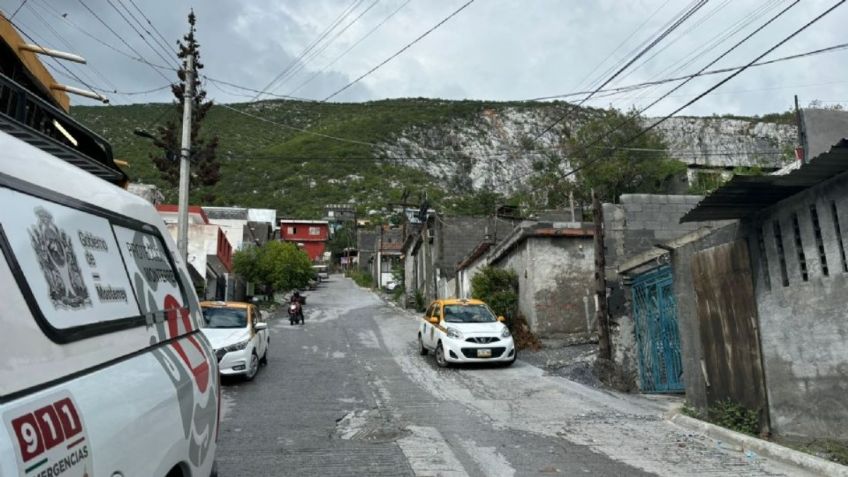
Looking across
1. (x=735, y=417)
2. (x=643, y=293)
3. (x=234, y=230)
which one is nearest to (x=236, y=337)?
(x=643, y=293)

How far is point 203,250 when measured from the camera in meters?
29.1

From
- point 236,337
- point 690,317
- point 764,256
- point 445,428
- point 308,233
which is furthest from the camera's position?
point 308,233

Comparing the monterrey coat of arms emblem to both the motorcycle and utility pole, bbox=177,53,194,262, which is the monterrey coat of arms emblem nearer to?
utility pole, bbox=177,53,194,262

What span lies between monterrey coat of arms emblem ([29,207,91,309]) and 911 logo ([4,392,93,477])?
0.46 m

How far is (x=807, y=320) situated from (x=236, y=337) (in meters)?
9.40

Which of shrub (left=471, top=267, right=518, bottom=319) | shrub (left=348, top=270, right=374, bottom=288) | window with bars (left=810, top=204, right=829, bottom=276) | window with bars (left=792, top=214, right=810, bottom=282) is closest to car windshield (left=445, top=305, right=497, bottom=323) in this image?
shrub (left=471, top=267, right=518, bottom=319)

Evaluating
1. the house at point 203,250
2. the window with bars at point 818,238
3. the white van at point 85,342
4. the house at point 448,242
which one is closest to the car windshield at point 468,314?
the window with bars at point 818,238

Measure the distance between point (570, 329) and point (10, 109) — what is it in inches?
650

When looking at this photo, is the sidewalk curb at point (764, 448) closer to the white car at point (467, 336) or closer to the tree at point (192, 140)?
the white car at point (467, 336)

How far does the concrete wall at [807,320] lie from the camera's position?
618 centimetres

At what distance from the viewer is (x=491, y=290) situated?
20.7 meters

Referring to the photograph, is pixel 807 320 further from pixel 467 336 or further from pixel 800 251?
pixel 467 336

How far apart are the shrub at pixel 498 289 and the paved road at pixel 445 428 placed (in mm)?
5734

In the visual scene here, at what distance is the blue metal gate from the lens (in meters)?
10.7
